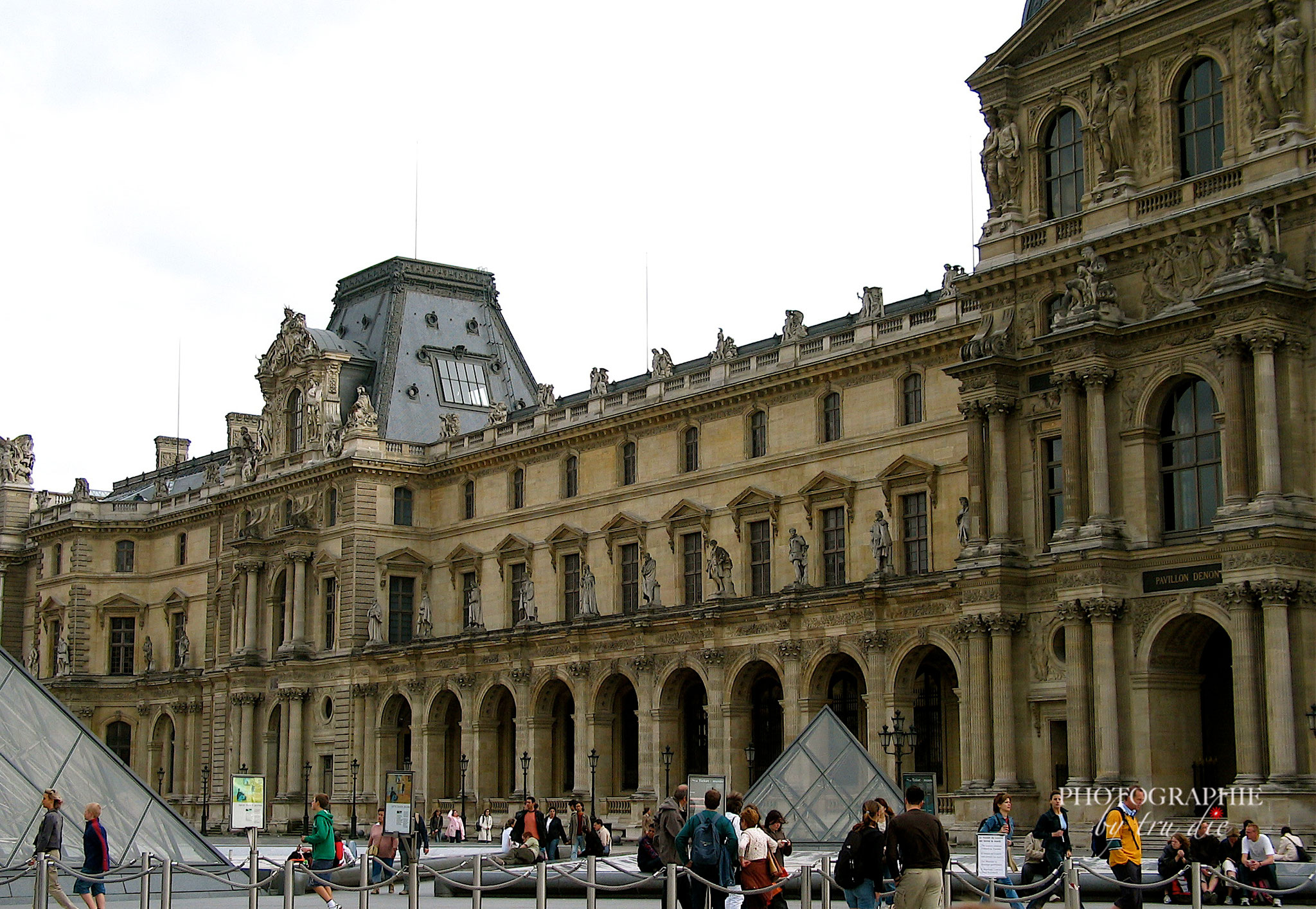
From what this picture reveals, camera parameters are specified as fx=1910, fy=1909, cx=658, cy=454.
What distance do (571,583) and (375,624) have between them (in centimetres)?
910

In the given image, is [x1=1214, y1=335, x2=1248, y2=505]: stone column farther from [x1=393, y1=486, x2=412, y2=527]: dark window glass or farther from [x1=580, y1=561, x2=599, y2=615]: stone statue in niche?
[x1=393, y1=486, x2=412, y2=527]: dark window glass

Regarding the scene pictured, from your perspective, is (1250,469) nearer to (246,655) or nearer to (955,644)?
(955,644)

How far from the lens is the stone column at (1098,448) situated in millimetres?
42469

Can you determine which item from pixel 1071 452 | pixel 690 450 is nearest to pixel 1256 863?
pixel 1071 452

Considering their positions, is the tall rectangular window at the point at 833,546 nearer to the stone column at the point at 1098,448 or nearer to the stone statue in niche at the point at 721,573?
the stone statue in niche at the point at 721,573

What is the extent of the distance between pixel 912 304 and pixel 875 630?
36.0 feet

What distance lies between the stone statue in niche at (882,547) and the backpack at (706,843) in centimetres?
2931

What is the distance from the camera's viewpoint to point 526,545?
69.2m

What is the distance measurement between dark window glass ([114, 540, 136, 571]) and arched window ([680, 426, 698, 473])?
41082 millimetres

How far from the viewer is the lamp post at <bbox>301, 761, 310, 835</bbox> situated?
73.3 m

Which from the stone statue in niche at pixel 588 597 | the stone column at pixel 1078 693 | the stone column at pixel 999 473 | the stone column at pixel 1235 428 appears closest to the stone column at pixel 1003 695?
the stone column at pixel 1078 693

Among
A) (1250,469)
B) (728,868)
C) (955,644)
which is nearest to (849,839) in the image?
(728,868)

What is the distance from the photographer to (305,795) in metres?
73.9

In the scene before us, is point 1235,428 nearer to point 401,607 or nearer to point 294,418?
point 401,607
